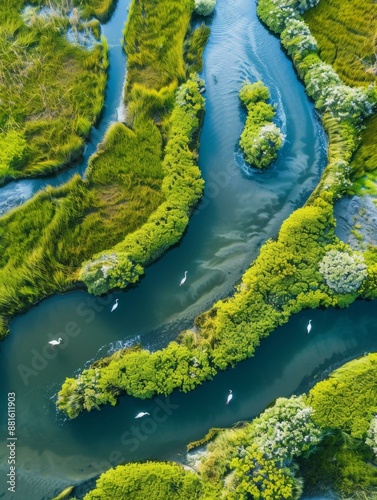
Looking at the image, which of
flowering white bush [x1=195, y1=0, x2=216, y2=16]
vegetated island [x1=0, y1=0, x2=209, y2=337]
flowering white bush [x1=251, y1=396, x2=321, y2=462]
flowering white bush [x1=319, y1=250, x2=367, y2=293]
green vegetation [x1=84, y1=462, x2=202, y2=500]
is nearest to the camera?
flowering white bush [x1=251, y1=396, x2=321, y2=462]

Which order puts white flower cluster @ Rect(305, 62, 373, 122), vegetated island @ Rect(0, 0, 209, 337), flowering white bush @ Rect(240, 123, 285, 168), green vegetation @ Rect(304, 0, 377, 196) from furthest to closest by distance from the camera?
green vegetation @ Rect(304, 0, 377, 196), white flower cluster @ Rect(305, 62, 373, 122), flowering white bush @ Rect(240, 123, 285, 168), vegetated island @ Rect(0, 0, 209, 337)

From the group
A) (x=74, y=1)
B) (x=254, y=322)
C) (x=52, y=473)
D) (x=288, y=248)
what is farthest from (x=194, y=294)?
(x=74, y=1)

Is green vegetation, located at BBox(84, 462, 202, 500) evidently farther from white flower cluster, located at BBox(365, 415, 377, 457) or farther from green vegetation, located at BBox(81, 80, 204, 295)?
green vegetation, located at BBox(81, 80, 204, 295)

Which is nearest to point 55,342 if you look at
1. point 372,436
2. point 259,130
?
point 259,130

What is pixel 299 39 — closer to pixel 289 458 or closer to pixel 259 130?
pixel 259 130

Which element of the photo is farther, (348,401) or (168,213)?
(168,213)

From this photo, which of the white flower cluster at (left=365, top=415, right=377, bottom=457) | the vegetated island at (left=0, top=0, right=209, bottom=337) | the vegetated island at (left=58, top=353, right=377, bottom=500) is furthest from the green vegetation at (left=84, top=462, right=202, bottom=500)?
the vegetated island at (left=0, top=0, right=209, bottom=337)

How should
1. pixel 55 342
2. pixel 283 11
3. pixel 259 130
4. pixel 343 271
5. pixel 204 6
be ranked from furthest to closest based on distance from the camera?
pixel 204 6 → pixel 283 11 → pixel 259 130 → pixel 55 342 → pixel 343 271
